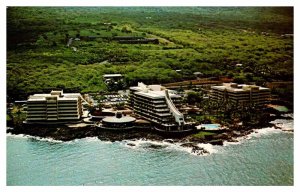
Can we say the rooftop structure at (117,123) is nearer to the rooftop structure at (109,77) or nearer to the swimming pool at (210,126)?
the rooftop structure at (109,77)

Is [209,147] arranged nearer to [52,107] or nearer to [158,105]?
[158,105]

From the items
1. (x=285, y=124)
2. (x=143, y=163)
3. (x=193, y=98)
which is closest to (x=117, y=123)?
(x=143, y=163)

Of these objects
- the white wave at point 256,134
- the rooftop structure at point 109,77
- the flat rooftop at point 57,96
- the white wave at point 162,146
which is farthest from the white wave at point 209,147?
the flat rooftop at point 57,96

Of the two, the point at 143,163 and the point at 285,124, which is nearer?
the point at 143,163

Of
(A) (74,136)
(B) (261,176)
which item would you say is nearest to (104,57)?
(A) (74,136)

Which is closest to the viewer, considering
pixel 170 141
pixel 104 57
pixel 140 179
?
pixel 140 179

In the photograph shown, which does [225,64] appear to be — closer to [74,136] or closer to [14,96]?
[74,136]
